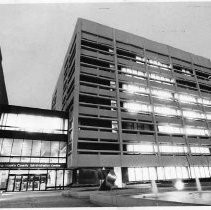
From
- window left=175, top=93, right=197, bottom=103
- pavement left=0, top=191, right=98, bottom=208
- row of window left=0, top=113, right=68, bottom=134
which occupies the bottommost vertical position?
pavement left=0, top=191, right=98, bottom=208

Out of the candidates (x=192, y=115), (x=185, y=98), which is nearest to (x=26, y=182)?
(x=192, y=115)

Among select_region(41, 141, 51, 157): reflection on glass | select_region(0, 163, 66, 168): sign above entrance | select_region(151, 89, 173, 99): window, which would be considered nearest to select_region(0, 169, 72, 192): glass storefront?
select_region(0, 163, 66, 168): sign above entrance

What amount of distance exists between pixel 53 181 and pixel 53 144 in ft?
18.4

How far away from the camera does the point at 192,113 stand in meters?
47.4

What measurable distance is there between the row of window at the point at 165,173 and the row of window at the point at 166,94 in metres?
16.0

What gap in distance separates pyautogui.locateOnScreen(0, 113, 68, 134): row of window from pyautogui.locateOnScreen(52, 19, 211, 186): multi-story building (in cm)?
254

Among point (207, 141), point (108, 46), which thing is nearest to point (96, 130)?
point (108, 46)

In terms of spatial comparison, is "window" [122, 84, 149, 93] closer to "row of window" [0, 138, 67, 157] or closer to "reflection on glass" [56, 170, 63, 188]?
"row of window" [0, 138, 67, 157]

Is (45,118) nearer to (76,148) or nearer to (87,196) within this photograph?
(76,148)

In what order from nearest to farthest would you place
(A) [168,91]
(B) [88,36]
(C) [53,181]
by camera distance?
1. (C) [53,181]
2. (B) [88,36]
3. (A) [168,91]

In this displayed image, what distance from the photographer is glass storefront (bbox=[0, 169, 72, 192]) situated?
2745 centimetres

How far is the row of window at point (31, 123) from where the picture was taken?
30.7 m

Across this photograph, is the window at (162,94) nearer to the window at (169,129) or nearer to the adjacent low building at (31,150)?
the window at (169,129)

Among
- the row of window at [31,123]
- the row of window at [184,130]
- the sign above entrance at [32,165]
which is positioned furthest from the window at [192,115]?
the sign above entrance at [32,165]
